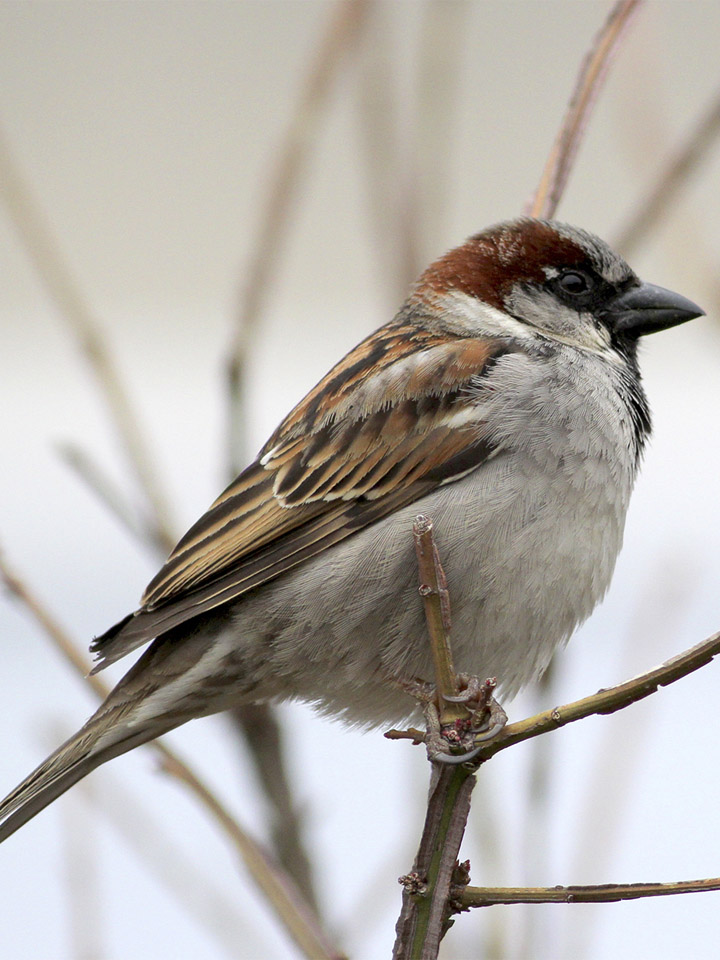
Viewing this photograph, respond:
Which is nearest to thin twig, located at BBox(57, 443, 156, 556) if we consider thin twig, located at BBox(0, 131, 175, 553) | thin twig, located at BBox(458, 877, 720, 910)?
thin twig, located at BBox(0, 131, 175, 553)

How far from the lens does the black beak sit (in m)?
2.64

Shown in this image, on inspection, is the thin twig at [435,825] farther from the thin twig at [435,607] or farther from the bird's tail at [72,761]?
the bird's tail at [72,761]

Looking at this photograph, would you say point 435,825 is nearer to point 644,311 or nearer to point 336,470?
point 336,470

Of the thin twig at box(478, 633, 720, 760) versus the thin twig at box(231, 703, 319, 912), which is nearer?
the thin twig at box(478, 633, 720, 760)

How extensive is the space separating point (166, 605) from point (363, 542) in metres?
0.40

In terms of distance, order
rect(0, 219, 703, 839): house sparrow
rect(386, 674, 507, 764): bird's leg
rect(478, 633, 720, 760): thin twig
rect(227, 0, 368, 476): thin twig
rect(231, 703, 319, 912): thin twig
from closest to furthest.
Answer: rect(478, 633, 720, 760): thin twig → rect(386, 674, 507, 764): bird's leg → rect(227, 0, 368, 476): thin twig → rect(231, 703, 319, 912): thin twig → rect(0, 219, 703, 839): house sparrow

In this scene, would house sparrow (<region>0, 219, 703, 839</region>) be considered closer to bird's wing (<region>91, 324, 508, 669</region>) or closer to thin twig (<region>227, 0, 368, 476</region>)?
bird's wing (<region>91, 324, 508, 669</region>)

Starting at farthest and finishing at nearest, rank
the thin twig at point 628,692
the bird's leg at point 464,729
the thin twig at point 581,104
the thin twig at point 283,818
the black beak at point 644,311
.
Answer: the black beak at point 644,311
the thin twig at point 581,104
the thin twig at point 283,818
the bird's leg at point 464,729
the thin twig at point 628,692

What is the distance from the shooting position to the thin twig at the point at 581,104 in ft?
6.40

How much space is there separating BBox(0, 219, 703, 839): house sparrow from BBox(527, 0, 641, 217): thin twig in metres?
0.37

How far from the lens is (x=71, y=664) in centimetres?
159

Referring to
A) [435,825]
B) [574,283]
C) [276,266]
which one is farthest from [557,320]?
[435,825]

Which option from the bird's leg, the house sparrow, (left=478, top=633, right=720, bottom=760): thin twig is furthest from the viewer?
the house sparrow

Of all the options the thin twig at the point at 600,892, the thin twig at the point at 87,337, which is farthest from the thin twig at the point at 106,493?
the thin twig at the point at 600,892
